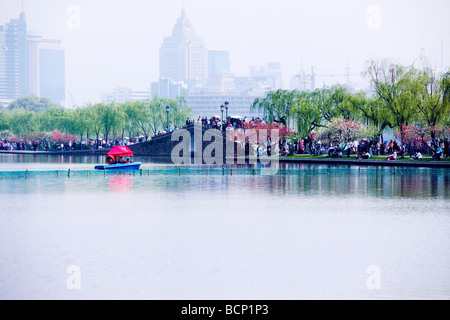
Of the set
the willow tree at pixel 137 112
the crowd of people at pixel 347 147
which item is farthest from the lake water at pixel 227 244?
the willow tree at pixel 137 112

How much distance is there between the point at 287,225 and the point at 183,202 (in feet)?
21.6

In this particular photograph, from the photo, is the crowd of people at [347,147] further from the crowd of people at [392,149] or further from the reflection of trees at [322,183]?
the reflection of trees at [322,183]

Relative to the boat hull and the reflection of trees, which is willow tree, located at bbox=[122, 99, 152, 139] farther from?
the reflection of trees

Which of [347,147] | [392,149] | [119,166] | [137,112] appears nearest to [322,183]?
[119,166]

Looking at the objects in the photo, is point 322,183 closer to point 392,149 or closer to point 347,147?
point 392,149

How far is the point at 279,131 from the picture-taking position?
59.5 metres

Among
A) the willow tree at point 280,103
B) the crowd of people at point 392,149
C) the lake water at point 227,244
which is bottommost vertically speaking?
the lake water at point 227,244

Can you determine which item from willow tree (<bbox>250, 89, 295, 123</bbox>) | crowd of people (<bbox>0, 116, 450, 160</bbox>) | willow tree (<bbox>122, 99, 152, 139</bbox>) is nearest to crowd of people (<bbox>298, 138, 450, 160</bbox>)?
crowd of people (<bbox>0, 116, 450, 160</bbox>)

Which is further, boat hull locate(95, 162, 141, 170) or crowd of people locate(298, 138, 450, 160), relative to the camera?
crowd of people locate(298, 138, 450, 160)

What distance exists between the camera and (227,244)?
14180mm

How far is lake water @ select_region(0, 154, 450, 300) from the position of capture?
34.6 feet

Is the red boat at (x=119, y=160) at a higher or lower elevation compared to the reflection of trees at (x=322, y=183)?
higher

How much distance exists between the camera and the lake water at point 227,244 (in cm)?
1055
